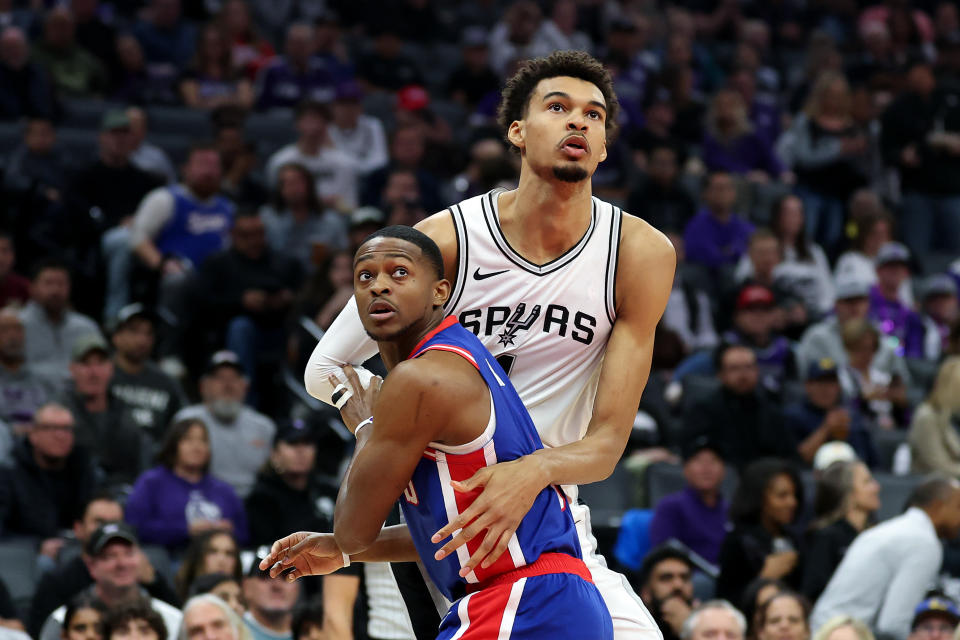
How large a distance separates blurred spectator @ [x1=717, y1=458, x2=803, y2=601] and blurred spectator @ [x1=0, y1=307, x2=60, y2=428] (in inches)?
177

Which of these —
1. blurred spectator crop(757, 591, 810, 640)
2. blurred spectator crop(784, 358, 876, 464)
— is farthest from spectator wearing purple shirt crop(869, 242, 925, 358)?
blurred spectator crop(757, 591, 810, 640)

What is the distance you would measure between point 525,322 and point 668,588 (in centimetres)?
401

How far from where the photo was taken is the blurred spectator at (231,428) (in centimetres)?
976

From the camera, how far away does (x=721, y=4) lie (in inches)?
681

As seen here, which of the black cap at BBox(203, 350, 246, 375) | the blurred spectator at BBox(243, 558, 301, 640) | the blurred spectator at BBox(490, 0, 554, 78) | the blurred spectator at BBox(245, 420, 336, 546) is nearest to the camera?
the blurred spectator at BBox(243, 558, 301, 640)

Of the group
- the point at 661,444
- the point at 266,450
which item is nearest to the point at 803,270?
the point at 661,444

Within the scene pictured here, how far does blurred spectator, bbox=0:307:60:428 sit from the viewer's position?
31.8 ft

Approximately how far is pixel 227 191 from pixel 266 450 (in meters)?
3.10

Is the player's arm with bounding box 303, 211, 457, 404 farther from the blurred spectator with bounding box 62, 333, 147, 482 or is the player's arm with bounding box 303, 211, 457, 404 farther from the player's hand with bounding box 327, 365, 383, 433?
the blurred spectator with bounding box 62, 333, 147, 482

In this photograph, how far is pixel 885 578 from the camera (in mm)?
8016

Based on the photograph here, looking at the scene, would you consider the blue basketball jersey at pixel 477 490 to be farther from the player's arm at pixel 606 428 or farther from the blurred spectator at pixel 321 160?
the blurred spectator at pixel 321 160

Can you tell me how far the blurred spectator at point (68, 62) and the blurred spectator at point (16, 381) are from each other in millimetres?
4083

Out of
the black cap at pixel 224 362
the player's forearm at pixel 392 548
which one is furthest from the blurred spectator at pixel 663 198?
the player's forearm at pixel 392 548

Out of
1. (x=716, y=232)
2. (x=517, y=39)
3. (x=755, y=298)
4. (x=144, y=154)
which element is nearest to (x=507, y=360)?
(x=755, y=298)
